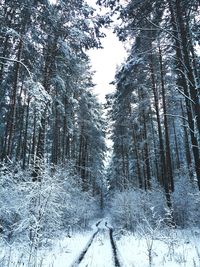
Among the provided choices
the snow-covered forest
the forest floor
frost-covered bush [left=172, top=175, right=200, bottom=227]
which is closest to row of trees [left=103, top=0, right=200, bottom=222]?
the snow-covered forest

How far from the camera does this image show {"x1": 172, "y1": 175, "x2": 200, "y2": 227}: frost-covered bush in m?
12.5

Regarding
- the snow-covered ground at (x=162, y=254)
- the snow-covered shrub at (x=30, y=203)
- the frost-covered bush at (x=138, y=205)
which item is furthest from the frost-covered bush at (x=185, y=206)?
the snow-covered shrub at (x=30, y=203)

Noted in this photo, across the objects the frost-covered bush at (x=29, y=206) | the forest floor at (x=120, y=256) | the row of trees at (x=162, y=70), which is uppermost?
the row of trees at (x=162, y=70)

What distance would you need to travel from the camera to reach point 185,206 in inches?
515

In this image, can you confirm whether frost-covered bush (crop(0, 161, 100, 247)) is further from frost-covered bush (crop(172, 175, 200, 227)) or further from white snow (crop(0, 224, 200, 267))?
frost-covered bush (crop(172, 175, 200, 227))

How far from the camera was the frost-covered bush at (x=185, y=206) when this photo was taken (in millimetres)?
12523

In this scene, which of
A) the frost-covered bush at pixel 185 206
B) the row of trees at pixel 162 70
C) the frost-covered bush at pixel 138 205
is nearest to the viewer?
the row of trees at pixel 162 70

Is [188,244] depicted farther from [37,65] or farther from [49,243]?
[37,65]

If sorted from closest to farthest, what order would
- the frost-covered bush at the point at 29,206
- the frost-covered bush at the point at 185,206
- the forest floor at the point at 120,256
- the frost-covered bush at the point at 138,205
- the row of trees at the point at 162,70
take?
the row of trees at the point at 162,70 → the forest floor at the point at 120,256 → the frost-covered bush at the point at 29,206 → the frost-covered bush at the point at 185,206 → the frost-covered bush at the point at 138,205

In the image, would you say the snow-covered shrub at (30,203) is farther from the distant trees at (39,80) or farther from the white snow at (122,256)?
the white snow at (122,256)

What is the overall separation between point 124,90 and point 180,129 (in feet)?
77.2

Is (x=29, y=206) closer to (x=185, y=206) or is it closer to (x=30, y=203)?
(x=30, y=203)

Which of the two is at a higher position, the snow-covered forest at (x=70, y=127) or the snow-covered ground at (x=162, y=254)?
the snow-covered forest at (x=70, y=127)

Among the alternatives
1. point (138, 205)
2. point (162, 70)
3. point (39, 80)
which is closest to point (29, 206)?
point (39, 80)
